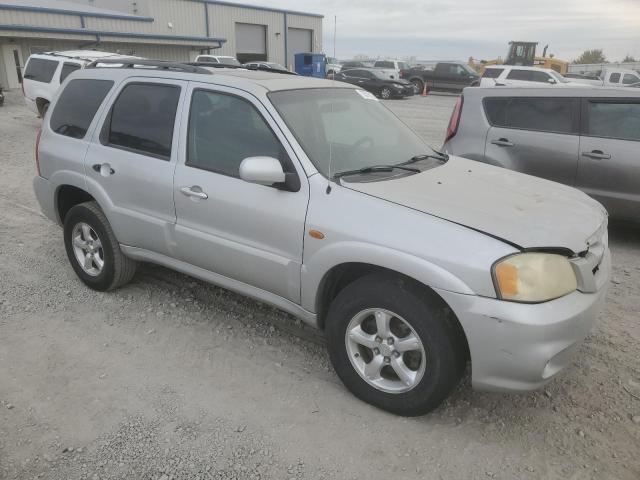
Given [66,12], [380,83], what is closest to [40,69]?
[380,83]

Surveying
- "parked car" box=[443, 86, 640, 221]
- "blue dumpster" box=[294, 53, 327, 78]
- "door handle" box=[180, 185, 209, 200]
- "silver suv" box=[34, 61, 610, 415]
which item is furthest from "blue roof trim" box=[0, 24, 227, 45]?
"door handle" box=[180, 185, 209, 200]

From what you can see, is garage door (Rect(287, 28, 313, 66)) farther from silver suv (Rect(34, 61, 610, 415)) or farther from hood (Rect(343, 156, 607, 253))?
hood (Rect(343, 156, 607, 253))

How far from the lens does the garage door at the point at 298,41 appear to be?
4553cm

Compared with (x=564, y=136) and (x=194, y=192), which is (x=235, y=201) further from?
(x=564, y=136)

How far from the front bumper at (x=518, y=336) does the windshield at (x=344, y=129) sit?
1.14 meters

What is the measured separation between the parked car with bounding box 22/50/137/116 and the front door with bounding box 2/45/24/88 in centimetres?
1358

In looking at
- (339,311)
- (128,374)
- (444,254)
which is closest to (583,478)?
(444,254)

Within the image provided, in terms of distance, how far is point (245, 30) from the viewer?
42.0m

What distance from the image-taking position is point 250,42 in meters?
42.6

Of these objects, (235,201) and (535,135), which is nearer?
(235,201)

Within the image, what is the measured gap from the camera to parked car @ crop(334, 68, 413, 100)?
2504 cm

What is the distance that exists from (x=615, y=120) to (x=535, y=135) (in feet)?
2.50

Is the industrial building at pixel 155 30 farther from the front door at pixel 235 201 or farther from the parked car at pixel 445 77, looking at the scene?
the front door at pixel 235 201

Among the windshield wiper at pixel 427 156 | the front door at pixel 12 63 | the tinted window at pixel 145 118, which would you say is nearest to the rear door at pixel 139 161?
the tinted window at pixel 145 118
